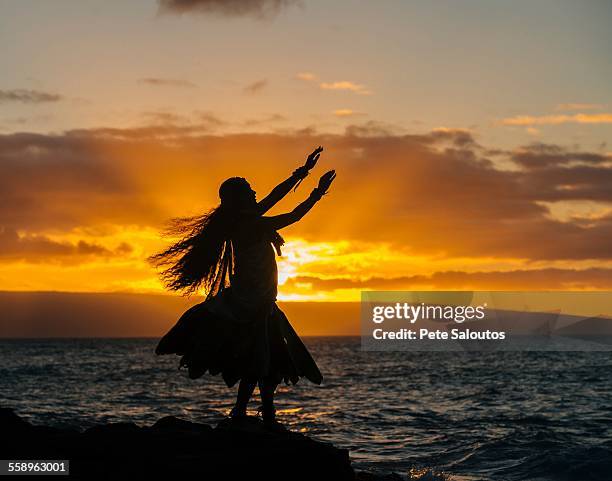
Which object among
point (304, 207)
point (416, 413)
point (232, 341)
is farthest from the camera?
point (416, 413)

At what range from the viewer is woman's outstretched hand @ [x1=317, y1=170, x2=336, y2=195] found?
11.0 m

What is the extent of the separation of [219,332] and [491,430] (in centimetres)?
1819

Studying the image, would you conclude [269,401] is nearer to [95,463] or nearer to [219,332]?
[219,332]

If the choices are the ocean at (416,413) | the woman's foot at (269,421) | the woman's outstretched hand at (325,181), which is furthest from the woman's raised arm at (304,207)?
the ocean at (416,413)

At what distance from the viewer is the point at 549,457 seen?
2139 centimetres

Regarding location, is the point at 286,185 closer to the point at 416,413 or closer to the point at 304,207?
the point at 304,207

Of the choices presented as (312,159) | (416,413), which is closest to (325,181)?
(312,159)

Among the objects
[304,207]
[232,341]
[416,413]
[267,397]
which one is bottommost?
[416,413]

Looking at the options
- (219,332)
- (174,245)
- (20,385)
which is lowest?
(20,385)

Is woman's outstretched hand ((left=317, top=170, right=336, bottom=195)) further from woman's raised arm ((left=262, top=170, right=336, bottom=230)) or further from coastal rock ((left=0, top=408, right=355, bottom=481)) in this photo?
coastal rock ((left=0, top=408, right=355, bottom=481))

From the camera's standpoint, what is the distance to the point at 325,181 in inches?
434

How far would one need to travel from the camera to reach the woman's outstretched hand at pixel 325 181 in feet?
36.1

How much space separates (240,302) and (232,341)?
51 centimetres

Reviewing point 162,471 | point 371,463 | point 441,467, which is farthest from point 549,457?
point 162,471
